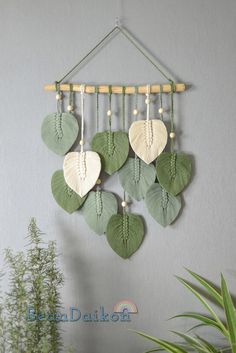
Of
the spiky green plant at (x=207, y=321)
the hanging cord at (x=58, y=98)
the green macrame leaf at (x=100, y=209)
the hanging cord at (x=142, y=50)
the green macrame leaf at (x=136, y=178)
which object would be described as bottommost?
the spiky green plant at (x=207, y=321)

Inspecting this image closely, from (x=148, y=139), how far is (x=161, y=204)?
0.21 meters

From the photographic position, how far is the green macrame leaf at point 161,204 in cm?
139

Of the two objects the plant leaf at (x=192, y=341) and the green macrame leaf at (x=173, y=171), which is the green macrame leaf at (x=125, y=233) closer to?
the green macrame leaf at (x=173, y=171)

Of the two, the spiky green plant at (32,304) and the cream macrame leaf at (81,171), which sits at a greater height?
the cream macrame leaf at (81,171)

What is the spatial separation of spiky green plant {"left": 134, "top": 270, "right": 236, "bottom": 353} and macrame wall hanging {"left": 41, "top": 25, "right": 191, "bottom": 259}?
23cm

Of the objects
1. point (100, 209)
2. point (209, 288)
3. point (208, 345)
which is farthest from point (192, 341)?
point (100, 209)

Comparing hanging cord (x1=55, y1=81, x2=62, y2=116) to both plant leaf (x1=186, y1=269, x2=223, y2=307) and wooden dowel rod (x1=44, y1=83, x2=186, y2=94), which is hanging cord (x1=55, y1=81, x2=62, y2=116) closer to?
wooden dowel rod (x1=44, y1=83, x2=186, y2=94)

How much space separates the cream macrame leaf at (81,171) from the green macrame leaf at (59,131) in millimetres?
39

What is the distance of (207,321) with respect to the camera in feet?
4.35

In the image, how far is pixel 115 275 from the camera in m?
1.43

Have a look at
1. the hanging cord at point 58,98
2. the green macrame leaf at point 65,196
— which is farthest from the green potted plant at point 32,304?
the hanging cord at point 58,98

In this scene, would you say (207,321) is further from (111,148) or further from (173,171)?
(111,148)

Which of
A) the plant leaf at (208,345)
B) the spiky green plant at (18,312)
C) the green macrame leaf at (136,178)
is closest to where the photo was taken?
the spiky green plant at (18,312)

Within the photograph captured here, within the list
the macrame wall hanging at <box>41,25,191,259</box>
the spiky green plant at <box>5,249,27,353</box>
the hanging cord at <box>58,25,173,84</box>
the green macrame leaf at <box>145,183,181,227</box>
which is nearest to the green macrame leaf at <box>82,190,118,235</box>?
the macrame wall hanging at <box>41,25,191,259</box>
